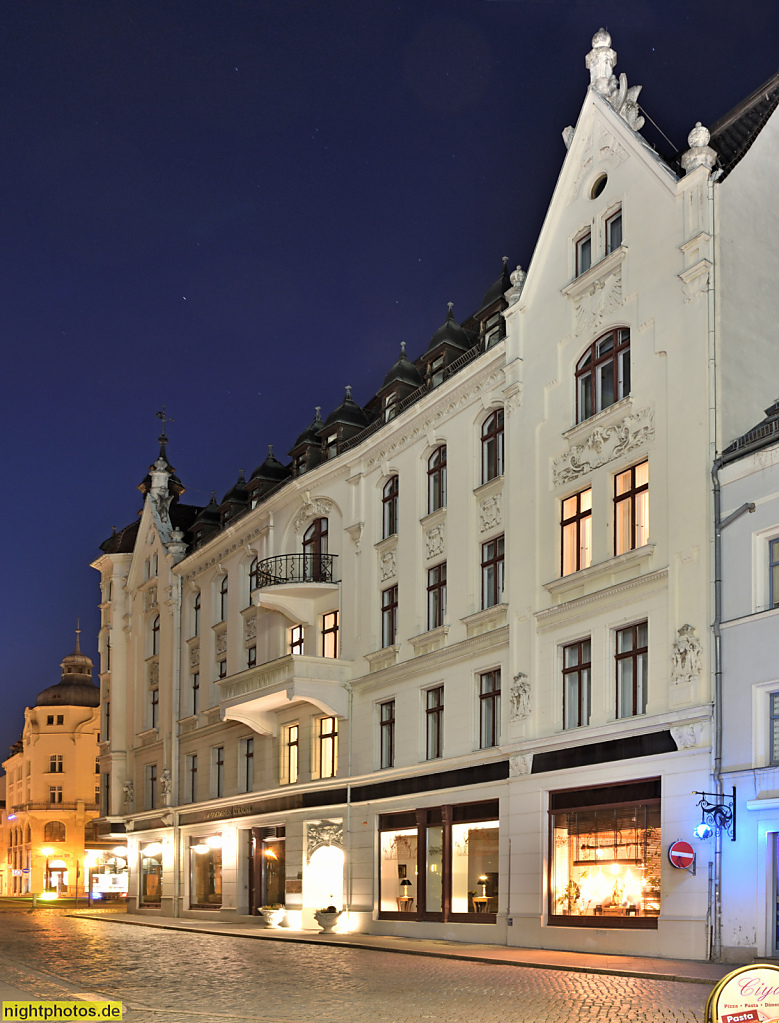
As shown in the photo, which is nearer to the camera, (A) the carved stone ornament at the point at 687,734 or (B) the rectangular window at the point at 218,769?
(A) the carved stone ornament at the point at 687,734

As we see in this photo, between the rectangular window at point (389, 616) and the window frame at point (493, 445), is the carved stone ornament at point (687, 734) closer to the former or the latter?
the window frame at point (493, 445)

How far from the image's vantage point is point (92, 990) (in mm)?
17188

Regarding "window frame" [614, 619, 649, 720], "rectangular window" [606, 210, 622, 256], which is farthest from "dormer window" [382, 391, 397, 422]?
"window frame" [614, 619, 649, 720]

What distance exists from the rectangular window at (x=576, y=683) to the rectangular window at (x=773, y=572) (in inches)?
211

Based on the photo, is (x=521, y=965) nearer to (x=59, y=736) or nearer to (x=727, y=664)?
(x=727, y=664)

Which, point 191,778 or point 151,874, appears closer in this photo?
point 191,778

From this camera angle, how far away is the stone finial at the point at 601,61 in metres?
29.2

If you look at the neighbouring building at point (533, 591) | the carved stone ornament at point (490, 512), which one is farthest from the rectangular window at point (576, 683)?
the carved stone ornament at point (490, 512)

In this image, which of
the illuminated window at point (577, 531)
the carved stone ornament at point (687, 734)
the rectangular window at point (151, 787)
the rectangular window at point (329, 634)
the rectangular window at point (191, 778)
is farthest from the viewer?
the rectangular window at point (151, 787)

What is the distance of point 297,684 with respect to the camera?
36.5 meters

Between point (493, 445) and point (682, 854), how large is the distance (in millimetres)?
12482

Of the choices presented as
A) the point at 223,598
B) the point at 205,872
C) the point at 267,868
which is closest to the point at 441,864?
the point at 267,868

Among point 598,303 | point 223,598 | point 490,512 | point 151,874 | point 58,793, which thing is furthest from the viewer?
point 58,793

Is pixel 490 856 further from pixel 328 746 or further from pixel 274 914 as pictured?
pixel 274 914
